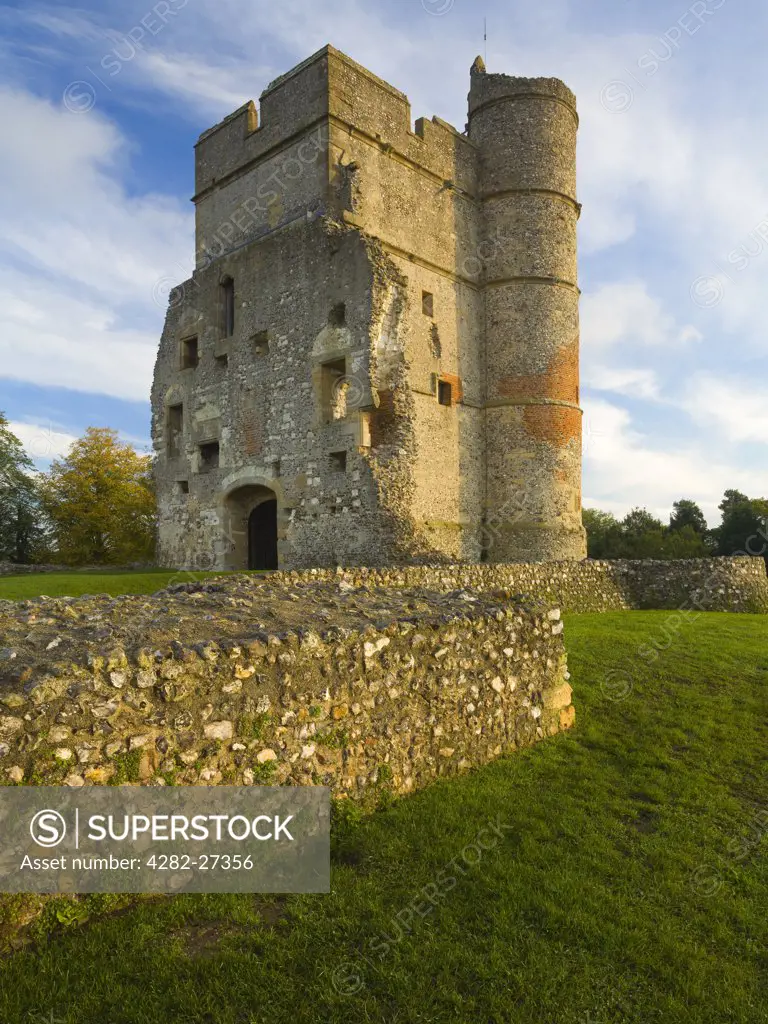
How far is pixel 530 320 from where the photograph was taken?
22.5 meters

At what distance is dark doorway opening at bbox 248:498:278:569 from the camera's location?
21.5 m

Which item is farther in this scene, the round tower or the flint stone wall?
the round tower

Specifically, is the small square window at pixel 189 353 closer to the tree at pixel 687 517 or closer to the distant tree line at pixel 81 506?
the distant tree line at pixel 81 506

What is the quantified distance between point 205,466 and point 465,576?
10.9 meters

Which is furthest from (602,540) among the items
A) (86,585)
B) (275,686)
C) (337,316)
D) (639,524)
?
(275,686)

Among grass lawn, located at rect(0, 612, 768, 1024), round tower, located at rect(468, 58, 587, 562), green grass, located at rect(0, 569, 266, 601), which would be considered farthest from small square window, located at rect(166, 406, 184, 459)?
grass lawn, located at rect(0, 612, 768, 1024)

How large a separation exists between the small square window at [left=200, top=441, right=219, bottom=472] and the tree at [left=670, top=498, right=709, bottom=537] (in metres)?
33.7

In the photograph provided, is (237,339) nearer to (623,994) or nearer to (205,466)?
(205,466)

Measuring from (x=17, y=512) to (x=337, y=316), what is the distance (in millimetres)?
20173

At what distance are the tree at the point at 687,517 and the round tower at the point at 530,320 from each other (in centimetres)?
2613

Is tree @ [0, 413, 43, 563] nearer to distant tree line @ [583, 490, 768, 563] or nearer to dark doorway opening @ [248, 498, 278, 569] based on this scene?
dark doorway opening @ [248, 498, 278, 569]

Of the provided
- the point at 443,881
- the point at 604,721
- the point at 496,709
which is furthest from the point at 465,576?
the point at 443,881

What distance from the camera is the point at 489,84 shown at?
23.3 meters

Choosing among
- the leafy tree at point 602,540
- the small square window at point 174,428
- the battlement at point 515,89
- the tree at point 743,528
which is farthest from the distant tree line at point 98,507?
the tree at point 743,528
